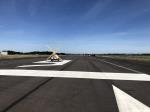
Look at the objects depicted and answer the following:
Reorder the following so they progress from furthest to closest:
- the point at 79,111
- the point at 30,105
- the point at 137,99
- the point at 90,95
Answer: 1. the point at 90,95
2. the point at 137,99
3. the point at 30,105
4. the point at 79,111

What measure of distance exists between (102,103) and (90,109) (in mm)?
712

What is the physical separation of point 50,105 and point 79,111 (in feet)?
2.97

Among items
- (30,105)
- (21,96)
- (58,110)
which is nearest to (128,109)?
(58,110)

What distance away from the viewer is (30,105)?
17.4 feet

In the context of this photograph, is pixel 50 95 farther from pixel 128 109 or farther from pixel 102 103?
pixel 128 109

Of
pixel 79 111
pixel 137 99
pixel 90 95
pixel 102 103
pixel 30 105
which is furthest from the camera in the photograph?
pixel 90 95

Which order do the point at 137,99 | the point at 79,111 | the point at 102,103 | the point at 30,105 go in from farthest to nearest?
1. the point at 137,99
2. the point at 102,103
3. the point at 30,105
4. the point at 79,111

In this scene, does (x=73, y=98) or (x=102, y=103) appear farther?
(x=73, y=98)

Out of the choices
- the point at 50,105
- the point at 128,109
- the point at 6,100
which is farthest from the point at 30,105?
the point at 128,109

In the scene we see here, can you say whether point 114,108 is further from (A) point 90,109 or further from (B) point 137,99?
(B) point 137,99

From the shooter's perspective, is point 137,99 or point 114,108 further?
point 137,99

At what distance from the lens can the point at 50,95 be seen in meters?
6.60

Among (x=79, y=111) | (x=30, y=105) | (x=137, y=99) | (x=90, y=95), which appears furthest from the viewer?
(x=90, y=95)

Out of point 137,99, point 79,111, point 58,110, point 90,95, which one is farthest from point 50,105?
point 137,99
